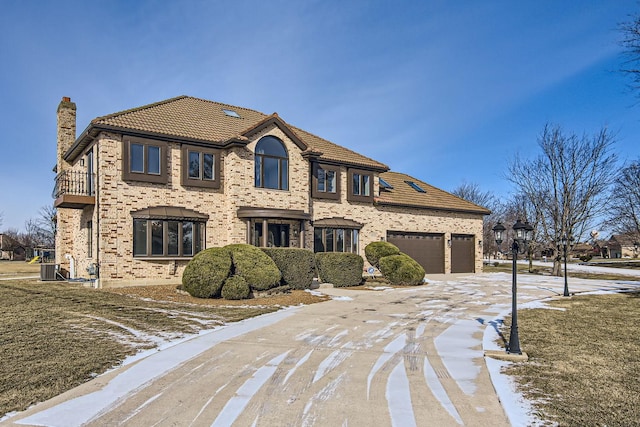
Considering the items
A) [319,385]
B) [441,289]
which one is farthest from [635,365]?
[441,289]

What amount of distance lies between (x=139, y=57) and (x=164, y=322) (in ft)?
39.1

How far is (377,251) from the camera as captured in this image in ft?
73.2

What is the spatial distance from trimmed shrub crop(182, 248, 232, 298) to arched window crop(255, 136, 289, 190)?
6.35m

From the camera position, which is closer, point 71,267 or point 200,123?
point 200,123

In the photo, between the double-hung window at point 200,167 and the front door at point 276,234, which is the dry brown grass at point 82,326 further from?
the double-hung window at point 200,167

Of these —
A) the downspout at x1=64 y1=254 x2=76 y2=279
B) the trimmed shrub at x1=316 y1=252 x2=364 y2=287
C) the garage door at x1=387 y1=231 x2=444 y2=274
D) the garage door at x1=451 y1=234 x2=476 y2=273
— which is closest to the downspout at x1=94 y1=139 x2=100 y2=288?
the downspout at x1=64 y1=254 x2=76 y2=279

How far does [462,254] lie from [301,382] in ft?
80.2

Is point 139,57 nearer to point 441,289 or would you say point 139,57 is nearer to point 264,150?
point 264,150

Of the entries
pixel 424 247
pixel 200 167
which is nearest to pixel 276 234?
pixel 200 167

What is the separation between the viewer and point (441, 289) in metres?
18.0

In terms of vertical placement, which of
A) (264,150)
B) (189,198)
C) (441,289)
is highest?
(264,150)

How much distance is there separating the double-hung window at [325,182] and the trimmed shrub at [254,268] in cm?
770

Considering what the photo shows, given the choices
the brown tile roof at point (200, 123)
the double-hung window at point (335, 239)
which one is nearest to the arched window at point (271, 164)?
the brown tile roof at point (200, 123)

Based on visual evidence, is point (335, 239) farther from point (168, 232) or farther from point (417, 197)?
point (168, 232)
